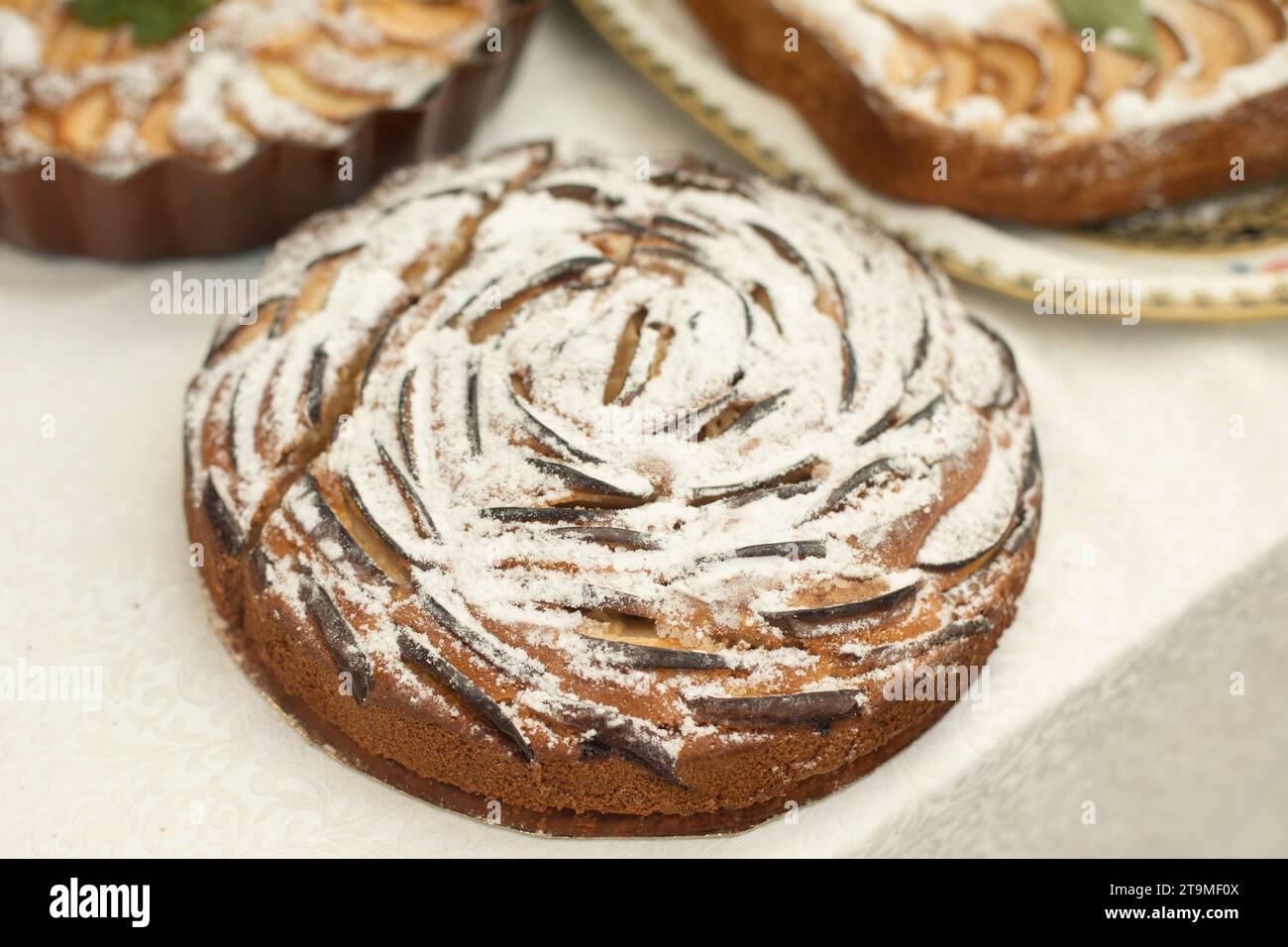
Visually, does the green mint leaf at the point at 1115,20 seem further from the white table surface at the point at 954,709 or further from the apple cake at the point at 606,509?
the apple cake at the point at 606,509

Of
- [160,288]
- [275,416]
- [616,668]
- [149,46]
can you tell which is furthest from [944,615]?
[149,46]

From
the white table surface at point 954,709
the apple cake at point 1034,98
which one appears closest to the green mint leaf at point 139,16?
the white table surface at point 954,709

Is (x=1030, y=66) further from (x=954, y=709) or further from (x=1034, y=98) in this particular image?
(x=954, y=709)

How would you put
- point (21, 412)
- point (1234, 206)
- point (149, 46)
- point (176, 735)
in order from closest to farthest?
point (176, 735) → point (21, 412) → point (149, 46) → point (1234, 206)

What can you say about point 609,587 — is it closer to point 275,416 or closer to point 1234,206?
point 275,416

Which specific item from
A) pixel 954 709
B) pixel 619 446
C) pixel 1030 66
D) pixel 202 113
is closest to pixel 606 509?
pixel 619 446

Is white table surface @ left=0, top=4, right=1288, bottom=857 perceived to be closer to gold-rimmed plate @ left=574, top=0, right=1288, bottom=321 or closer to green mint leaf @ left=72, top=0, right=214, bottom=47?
gold-rimmed plate @ left=574, top=0, right=1288, bottom=321
